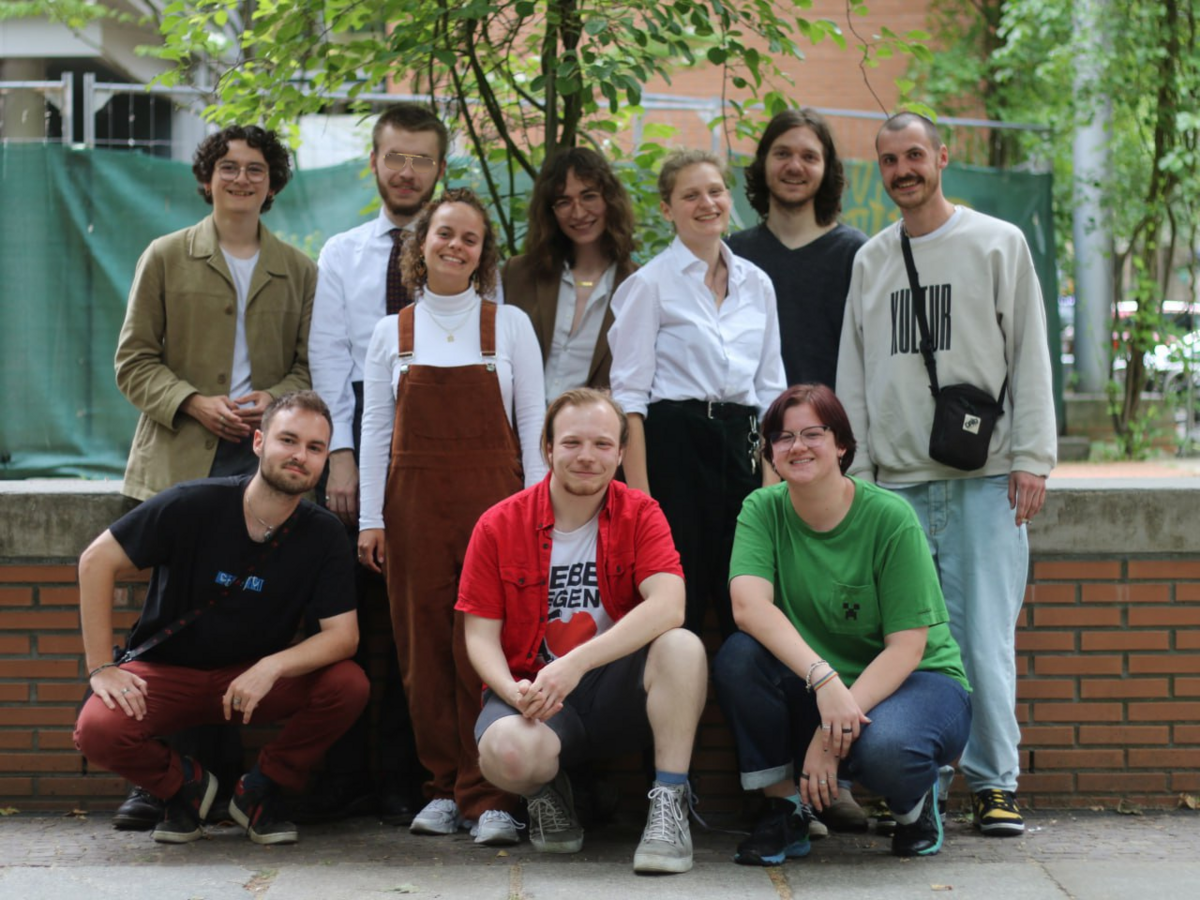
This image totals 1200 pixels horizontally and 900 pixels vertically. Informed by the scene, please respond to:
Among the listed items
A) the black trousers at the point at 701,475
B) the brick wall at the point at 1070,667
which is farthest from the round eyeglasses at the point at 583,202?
the brick wall at the point at 1070,667

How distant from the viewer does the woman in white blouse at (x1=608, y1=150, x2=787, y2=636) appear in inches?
173

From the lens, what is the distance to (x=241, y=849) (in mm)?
4176

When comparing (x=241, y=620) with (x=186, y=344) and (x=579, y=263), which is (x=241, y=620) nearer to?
(x=186, y=344)

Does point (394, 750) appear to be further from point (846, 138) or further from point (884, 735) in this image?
point (846, 138)

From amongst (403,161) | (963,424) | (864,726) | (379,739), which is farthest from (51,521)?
(963,424)

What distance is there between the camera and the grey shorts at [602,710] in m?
4.10

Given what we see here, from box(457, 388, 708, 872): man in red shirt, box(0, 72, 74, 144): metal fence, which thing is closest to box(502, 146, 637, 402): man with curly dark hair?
box(457, 388, 708, 872): man in red shirt

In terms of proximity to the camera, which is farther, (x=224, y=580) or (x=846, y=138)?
(x=846, y=138)

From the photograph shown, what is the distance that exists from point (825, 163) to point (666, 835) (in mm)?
2283

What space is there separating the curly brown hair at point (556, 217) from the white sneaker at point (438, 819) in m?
1.78

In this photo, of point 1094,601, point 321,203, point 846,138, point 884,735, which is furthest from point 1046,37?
point 884,735

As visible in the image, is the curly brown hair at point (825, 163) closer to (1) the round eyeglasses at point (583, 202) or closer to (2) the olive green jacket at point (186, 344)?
(1) the round eyeglasses at point (583, 202)

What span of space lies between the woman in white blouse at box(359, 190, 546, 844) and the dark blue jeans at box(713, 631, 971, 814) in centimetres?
82

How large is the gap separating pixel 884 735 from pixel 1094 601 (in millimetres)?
1186
